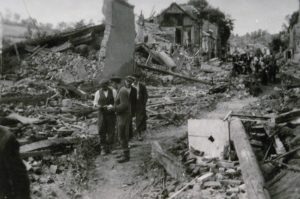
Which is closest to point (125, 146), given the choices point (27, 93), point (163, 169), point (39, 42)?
point (163, 169)

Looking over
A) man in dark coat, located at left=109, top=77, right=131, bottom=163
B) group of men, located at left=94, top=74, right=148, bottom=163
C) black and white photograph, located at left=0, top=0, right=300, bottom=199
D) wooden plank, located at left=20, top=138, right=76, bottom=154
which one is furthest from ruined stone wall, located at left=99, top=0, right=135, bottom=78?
man in dark coat, located at left=109, top=77, right=131, bottom=163

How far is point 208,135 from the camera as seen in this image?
7.17 m

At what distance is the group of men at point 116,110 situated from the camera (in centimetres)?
769

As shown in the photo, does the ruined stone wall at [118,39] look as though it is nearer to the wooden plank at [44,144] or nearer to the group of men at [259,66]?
the wooden plank at [44,144]

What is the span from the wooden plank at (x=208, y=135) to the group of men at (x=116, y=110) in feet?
4.42

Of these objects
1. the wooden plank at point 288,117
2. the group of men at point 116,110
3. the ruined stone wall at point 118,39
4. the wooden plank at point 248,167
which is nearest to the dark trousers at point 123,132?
the group of men at point 116,110

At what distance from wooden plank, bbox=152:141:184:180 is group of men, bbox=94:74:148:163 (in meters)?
0.82

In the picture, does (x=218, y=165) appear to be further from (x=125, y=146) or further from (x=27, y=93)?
(x=27, y=93)

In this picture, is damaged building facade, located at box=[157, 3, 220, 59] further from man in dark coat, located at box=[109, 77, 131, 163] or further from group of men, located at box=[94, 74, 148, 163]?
man in dark coat, located at box=[109, 77, 131, 163]

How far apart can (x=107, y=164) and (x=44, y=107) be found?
5.92 metres

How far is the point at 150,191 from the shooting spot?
20.1ft

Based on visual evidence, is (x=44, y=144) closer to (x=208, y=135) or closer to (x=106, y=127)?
(x=106, y=127)

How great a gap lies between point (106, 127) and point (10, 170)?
14.6ft

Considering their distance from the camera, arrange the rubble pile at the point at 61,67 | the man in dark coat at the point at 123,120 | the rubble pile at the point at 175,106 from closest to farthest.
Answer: the man in dark coat at the point at 123,120 < the rubble pile at the point at 175,106 < the rubble pile at the point at 61,67
